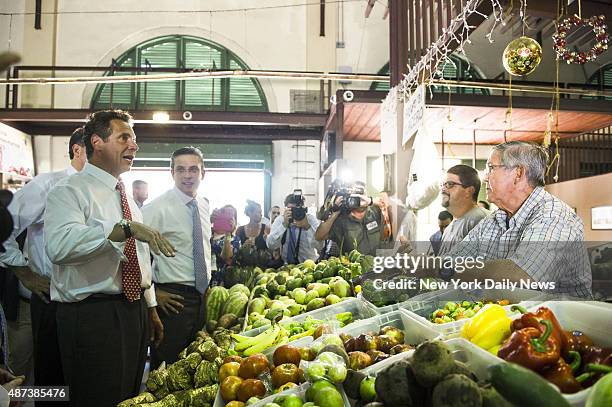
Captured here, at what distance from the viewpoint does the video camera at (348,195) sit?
13.2ft

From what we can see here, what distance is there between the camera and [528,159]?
7.64 ft

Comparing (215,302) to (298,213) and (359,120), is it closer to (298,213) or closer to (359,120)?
(298,213)

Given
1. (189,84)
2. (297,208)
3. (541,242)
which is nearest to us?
(541,242)

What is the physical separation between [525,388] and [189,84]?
8.41 m

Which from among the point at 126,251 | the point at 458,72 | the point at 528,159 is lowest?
the point at 126,251

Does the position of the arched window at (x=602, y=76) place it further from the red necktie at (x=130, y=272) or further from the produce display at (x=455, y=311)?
the red necktie at (x=130, y=272)

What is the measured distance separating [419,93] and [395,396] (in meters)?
2.51

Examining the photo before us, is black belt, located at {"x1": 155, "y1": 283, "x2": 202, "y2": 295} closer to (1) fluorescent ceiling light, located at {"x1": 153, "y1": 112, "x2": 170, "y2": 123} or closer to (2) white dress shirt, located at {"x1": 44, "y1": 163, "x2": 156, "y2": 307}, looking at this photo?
(2) white dress shirt, located at {"x1": 44, "y1": 163, "x2": 156, "y2": 307}

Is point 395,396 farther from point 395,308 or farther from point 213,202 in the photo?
point 213,202

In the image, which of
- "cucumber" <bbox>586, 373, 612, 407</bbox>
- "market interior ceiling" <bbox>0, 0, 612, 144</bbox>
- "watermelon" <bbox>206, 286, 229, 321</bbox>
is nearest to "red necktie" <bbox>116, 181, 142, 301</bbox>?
"watermelon" <bbox>206, 286, 229, 321</bbox>

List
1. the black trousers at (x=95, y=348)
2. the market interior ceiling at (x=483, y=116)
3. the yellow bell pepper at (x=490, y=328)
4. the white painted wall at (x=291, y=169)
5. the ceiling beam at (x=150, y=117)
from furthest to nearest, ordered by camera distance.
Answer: the white painted wall at (x=291, y=169) → the ceiling beam at (x=150, y=117) → the market interior ceiling at (x=483, y=116) → the black trousers at (x=95, y=348) → the yellow bell pepper at (x=490, y=328)

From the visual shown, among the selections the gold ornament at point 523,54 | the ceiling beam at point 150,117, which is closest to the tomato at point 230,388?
the gold ornament at point 523,54

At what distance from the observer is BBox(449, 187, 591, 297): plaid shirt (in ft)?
5.44

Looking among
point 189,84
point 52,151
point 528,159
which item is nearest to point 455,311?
point 528,159
